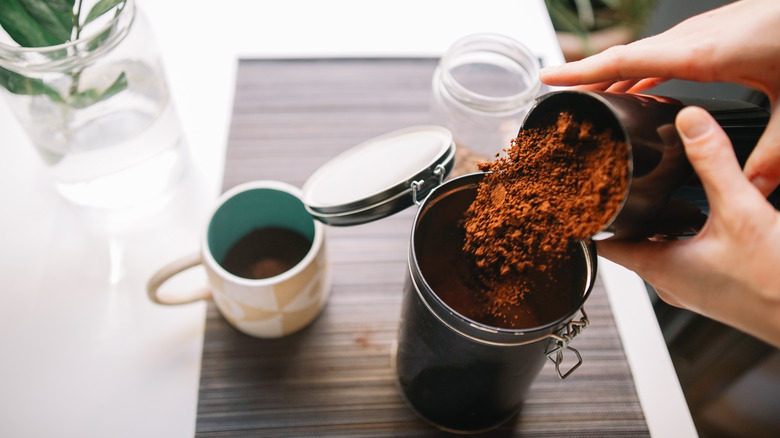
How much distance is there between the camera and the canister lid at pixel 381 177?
52cm

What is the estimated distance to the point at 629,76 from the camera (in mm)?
549

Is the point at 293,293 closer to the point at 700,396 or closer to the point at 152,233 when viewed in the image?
the point at 152,233

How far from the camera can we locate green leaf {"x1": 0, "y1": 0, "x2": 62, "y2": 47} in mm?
569

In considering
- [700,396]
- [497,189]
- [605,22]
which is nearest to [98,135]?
[497,189]

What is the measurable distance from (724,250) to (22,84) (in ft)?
2.40

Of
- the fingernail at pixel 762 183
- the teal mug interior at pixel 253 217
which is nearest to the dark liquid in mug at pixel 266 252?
the teal mug interior at pixel 253 217

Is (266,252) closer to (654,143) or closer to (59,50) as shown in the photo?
(59,50)

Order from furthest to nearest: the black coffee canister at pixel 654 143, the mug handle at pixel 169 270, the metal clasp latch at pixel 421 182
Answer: the mug handle at pixel 169 270 → the metal clasp latch at pixel 421 182 → the black coffee canister at pixel 654 143

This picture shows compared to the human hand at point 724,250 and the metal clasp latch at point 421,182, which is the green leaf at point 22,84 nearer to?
the metal clasp latch at point 421,182

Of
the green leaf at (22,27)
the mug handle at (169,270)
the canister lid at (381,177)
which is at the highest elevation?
the green leaf at (22,27)

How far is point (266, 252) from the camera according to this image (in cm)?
69

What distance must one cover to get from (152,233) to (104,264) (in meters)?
0.08

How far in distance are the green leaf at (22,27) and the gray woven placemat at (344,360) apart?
0.28 metres

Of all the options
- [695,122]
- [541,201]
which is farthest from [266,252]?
[695,122]
